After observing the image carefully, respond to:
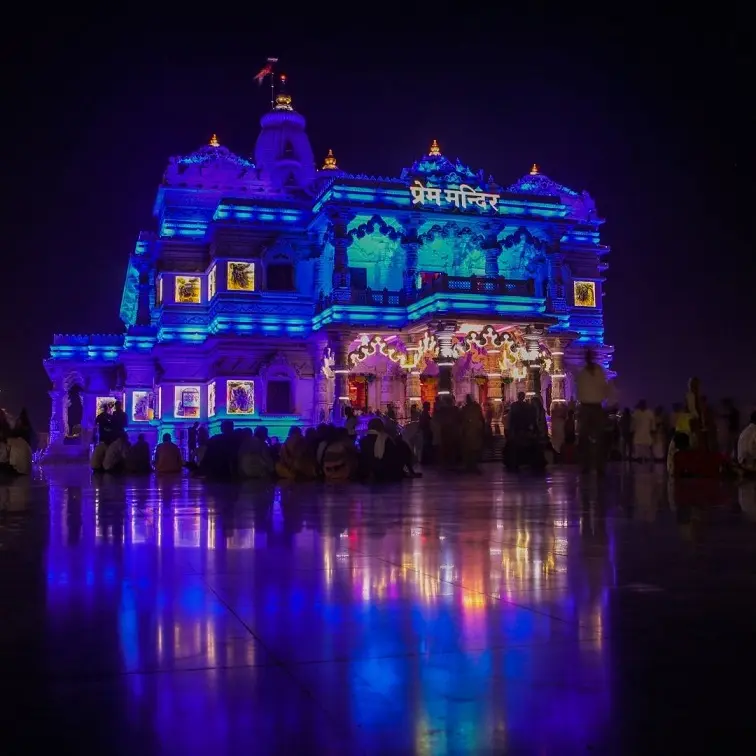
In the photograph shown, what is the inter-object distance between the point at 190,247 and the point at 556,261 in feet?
56.7

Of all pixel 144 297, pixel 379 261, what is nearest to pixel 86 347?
pixel 144 297

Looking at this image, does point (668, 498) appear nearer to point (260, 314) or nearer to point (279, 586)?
point (279, 586)

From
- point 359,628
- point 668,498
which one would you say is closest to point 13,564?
point 359,628

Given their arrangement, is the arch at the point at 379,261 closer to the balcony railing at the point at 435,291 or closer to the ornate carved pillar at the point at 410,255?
the ornate carved pillar at the point at 410,255

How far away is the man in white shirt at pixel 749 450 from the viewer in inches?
623

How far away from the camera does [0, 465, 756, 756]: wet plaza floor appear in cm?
270

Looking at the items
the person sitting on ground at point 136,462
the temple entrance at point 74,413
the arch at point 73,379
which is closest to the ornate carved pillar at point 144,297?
the arch at point 73,379

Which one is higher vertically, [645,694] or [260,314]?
[260,314]

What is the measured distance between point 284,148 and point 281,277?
32.1 ft

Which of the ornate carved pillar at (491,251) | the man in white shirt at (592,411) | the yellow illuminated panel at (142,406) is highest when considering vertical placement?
the ornate carved pillar at (491,251)

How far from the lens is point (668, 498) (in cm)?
1123

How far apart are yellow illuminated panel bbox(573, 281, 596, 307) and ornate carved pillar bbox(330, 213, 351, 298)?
14820mm

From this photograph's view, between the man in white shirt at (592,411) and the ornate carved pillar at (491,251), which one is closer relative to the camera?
the man in white shirt at (592,411)

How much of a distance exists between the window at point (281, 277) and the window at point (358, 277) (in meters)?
2.73
